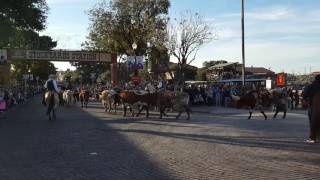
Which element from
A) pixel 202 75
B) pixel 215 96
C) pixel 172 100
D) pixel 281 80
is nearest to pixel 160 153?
pixel 172 100

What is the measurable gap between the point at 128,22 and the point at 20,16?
24.5m

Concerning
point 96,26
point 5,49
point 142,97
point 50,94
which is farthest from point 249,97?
point 96,26

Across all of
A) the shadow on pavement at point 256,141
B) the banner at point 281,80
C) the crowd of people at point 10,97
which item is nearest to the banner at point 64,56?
the crowd of people at point 10,97

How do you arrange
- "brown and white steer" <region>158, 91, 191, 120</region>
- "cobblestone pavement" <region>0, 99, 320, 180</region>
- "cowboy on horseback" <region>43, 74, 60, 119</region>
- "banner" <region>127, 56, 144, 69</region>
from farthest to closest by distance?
"banner" <region>127, 56, 144, 69</region> → "brown and white steer" <region>158, 91, 191, 120</region> → "cowboy on horseback" <region>43, 74, 60, 119</region> → "cobblestone pavement" <region>0, 99, 320, 180</region>

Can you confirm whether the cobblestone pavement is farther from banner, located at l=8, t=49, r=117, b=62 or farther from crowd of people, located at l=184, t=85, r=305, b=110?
banner, located at l=8, t=49, r=117, b=62

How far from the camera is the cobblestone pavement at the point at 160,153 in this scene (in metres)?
11.1

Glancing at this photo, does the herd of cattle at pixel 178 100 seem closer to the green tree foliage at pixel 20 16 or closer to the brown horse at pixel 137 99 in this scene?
the brown horse at pixel 137 99

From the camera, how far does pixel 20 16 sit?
3519 centimetres

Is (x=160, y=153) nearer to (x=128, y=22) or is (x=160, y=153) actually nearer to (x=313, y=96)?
(x=313, y=96)

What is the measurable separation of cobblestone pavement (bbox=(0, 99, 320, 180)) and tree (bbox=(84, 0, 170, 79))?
37112mm

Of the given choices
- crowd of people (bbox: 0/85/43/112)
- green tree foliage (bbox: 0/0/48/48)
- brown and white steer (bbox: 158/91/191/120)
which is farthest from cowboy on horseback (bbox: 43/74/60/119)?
green tree foliage (bbox: 0/0/48/48)

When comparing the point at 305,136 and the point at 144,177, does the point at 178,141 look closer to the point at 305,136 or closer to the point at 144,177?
the point at 305,136

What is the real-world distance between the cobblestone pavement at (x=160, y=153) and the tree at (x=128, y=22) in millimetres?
37112

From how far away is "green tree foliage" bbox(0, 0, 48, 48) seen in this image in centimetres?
3309
